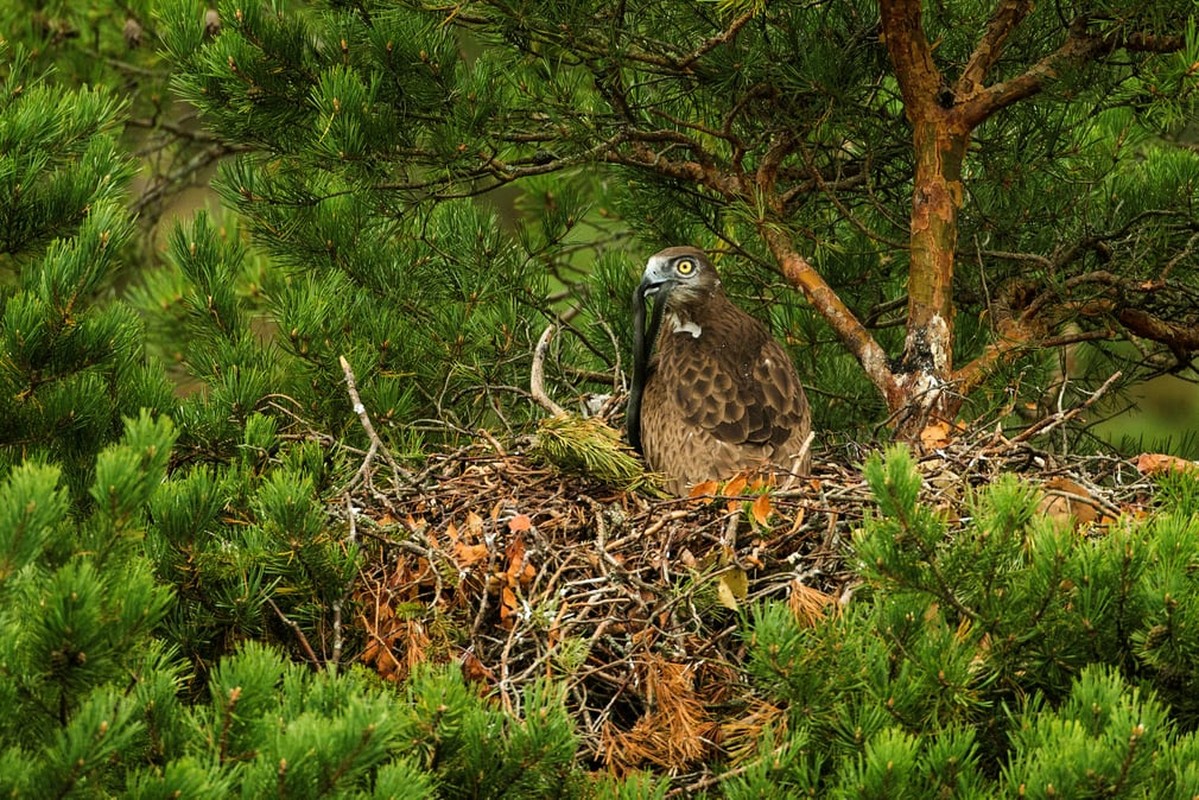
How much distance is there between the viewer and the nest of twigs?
4129 mm

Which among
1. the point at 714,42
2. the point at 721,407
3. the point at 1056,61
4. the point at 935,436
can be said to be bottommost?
the point at 721,407

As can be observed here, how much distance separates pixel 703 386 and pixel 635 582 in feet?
4.81

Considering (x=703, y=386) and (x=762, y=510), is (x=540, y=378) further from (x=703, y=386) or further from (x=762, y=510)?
(x=762, y=510)

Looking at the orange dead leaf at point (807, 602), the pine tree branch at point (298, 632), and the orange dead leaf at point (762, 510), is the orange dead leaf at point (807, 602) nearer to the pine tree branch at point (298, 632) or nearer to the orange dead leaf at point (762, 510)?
the orange dead leaf at point (762, 510)

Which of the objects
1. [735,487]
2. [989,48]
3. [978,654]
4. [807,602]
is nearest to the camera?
[978,654]

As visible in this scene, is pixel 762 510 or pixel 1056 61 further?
pixel 1056 61

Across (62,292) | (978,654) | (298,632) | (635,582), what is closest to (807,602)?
(635,582)

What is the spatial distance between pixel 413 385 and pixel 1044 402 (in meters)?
2.46

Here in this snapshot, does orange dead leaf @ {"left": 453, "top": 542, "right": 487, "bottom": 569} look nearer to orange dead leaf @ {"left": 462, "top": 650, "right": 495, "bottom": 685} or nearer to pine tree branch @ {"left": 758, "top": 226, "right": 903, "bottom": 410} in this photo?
orange dead leaf @ {"left": 462, "top": 650, "right": 495, "bottom": 685}

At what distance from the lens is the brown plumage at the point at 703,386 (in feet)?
18.1

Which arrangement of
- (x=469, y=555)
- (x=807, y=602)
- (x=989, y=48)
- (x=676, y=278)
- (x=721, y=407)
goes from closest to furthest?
(x=807, y=602)
(x=469, y=555)
(x=989, y=48)
(x=721, y=407)
(x=676, y=278)

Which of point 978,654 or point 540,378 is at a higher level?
point 540,378

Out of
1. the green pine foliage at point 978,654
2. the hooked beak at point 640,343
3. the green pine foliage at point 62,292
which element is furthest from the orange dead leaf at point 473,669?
the hooked beak at point 640,343

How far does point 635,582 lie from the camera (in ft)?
14.4
